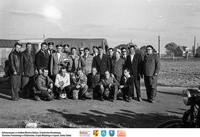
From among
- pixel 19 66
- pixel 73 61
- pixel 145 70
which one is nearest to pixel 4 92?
pixel 19 66

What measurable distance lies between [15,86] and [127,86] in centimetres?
255

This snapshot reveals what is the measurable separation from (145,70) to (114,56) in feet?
2.86

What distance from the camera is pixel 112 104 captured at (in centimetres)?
689

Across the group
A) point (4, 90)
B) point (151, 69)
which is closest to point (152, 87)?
point (151, 69)

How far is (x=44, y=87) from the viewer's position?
7.29m

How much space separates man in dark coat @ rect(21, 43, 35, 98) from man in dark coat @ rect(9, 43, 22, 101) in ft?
0.42

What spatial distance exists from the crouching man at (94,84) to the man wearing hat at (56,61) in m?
0.77

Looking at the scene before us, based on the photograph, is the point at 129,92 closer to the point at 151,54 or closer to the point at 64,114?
the point at 151,54

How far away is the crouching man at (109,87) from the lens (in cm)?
728

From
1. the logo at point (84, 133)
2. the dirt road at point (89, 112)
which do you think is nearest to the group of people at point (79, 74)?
the dirt road at point (89, 112)

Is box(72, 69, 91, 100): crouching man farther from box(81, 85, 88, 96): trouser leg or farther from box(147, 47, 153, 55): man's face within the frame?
box(147, 47, 153, 55): man's face

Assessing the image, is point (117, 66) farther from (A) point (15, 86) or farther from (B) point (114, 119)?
(A) point (15, 86)

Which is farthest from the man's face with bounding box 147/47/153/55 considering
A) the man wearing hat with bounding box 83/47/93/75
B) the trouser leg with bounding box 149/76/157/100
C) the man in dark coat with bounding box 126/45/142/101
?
the man wearing hat with bounding box 83/47/93/75

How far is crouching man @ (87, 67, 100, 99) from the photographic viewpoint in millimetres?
7436
